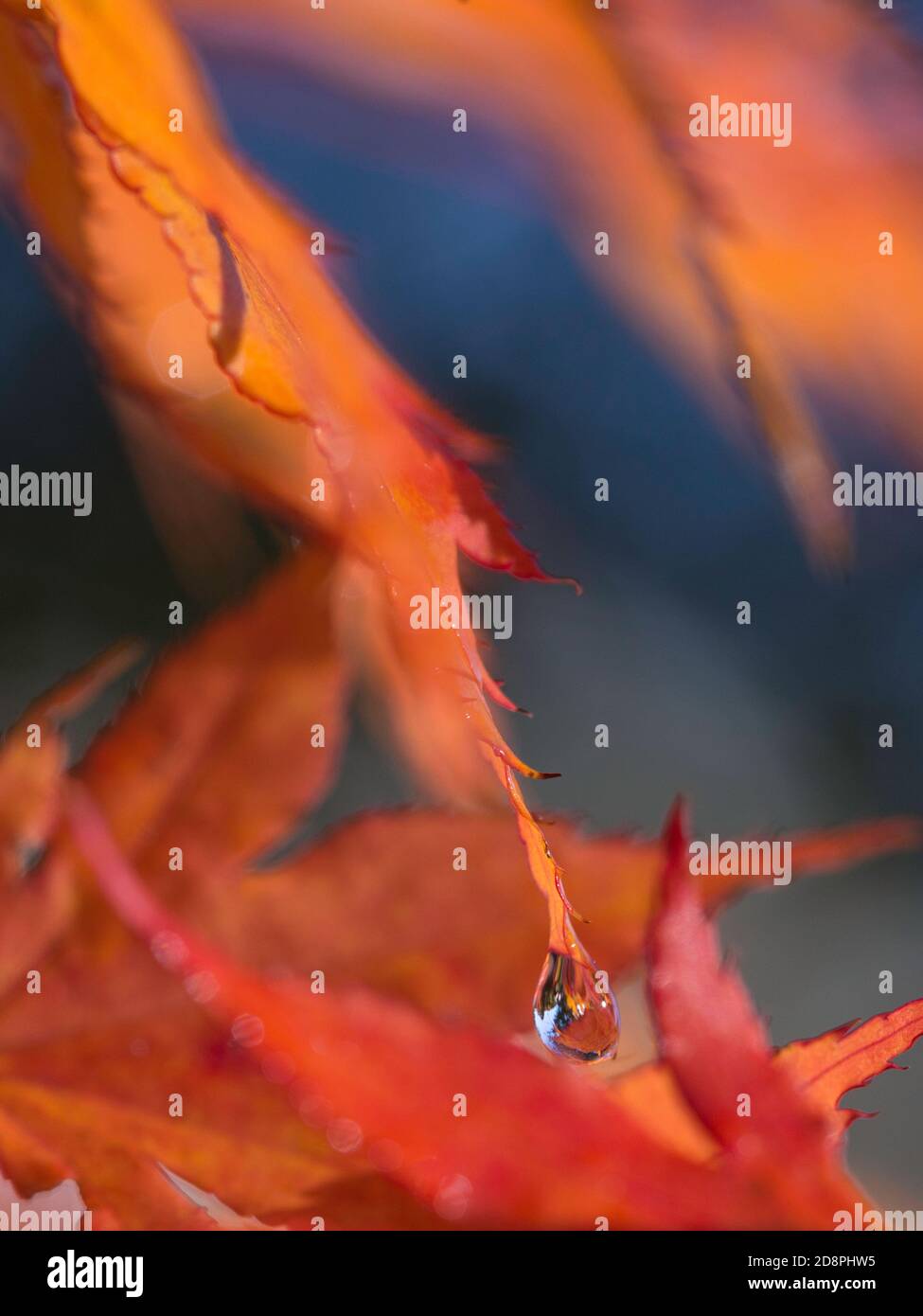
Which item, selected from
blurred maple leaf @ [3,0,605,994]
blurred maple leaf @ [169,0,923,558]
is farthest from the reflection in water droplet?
blurred maple leaf @ [169,0,923,558]

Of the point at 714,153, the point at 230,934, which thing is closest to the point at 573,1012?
the point at 230,934

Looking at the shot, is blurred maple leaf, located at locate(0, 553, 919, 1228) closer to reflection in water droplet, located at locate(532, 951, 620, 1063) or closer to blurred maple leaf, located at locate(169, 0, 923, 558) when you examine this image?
reflection in water droplet, located at locate(532, 951, 620, 1063)

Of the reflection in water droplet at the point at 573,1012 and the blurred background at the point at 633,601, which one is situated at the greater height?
the blurred background at the point at 633,601

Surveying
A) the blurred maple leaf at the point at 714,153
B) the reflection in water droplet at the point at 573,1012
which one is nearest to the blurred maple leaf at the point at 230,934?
the reflection in water droplet at the point at 573,1012

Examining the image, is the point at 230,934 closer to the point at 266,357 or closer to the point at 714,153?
the point at 266,357

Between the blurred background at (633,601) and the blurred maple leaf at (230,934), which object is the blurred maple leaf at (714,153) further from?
the blurred maple leaf at (230,934)
